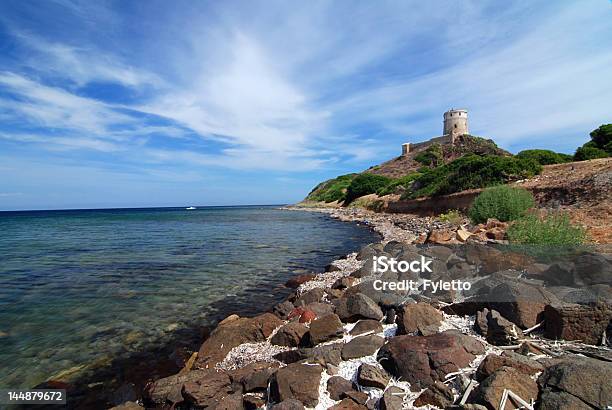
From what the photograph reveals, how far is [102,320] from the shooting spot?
8.30 m

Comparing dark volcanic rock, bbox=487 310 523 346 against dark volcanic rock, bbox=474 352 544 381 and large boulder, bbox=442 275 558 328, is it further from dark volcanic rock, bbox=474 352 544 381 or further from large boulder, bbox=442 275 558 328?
dark volcanic rock, bbox=474 352 544 381

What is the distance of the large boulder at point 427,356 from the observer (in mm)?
4062

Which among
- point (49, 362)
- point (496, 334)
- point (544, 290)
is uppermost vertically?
point (544, 290)

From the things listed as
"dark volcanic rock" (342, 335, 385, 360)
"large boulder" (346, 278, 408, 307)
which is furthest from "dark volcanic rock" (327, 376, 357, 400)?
"large boulder" (346, 278, 408, 307)

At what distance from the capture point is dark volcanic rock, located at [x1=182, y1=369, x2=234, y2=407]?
4551mm

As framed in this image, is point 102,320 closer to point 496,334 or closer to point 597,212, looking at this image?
point 496,334

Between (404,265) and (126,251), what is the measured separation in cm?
1635

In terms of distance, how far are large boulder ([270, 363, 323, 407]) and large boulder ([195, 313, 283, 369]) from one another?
2036 mm

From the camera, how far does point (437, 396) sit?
377cm

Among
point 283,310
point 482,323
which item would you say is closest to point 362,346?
point 482,323

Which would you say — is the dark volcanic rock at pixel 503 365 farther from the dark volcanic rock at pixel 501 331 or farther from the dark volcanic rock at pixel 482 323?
the dark volcanic rock at pixel 482 323

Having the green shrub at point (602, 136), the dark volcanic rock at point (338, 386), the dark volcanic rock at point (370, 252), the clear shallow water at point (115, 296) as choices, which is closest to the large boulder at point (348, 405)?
the dark volcanic rock at point (338, 386)

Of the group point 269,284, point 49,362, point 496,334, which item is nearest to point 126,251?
point 269,284

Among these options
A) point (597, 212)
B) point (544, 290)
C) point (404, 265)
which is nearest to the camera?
point (544, 290)
